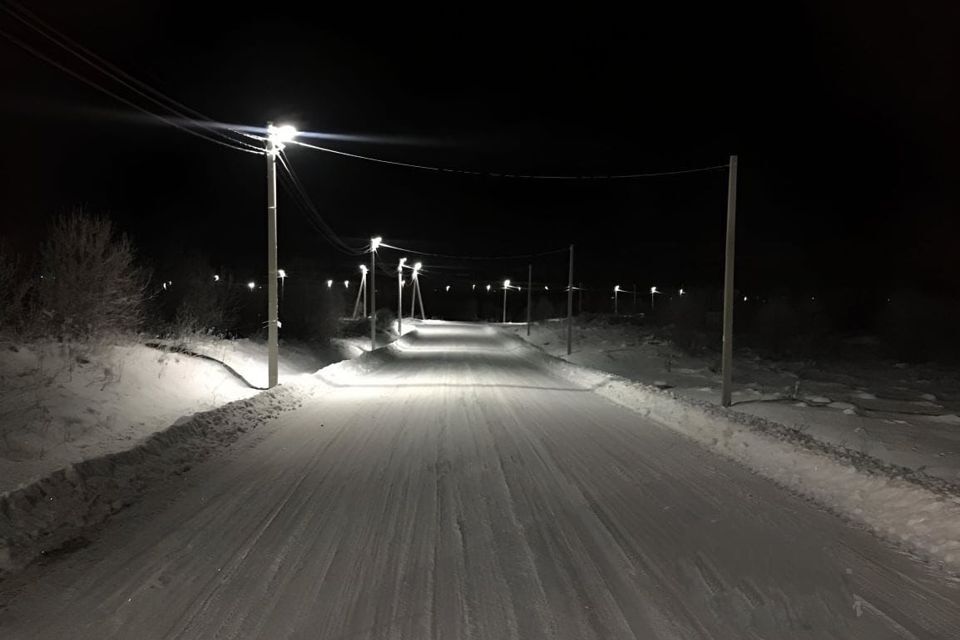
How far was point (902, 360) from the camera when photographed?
4034cm

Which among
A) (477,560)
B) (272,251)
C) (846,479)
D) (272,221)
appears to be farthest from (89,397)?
(846,479)

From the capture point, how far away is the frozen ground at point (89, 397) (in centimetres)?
778

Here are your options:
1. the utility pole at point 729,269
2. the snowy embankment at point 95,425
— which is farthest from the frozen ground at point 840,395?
the snowy embankment at point 95,425

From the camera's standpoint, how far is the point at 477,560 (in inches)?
208

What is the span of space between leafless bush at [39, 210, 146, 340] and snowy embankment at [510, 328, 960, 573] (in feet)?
43.4

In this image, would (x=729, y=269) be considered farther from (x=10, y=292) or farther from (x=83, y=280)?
(x=10, y=292)

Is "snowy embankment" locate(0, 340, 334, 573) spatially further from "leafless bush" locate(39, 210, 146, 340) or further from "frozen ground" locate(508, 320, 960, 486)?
"frozen ground" locate(508, 320, 960, 486)

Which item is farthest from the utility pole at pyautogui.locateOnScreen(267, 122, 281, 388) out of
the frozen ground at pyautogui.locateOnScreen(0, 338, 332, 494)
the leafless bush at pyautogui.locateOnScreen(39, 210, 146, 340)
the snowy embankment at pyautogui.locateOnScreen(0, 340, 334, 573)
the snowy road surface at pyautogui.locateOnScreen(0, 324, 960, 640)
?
the snowy road surface at pyautogui.locateOnScreen(0, 324, 960, 640)

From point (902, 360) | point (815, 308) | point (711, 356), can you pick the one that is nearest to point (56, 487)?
point (711, 356)

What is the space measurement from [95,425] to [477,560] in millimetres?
7269

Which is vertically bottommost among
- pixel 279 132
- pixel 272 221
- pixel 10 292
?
pixel 10 292

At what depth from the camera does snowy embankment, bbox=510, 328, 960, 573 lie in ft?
20.0

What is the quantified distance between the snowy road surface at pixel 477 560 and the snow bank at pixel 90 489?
32 cm

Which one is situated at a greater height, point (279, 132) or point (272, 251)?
point (279, 132)
